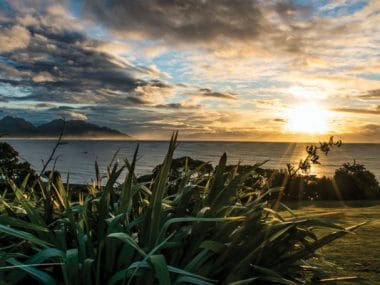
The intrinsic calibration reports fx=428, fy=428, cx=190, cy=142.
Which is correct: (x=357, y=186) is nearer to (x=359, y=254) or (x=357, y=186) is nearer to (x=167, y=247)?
(x=359, y=254)

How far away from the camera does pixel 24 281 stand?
210cm

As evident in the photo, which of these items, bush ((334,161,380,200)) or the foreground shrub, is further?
bush ((334,161,380,200))

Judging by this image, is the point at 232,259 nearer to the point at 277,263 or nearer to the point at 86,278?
the point at 277,263

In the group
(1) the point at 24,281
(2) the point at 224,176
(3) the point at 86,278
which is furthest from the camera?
(2) the point at 224,176

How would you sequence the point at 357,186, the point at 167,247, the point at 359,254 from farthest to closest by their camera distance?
1. the point at 357,186
2. the point at 359,254
3. the point at 167,247

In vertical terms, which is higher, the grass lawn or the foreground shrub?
the foreground shrub

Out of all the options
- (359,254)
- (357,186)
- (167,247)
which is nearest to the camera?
(167,247)

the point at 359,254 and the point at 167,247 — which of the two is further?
the point at 359,254

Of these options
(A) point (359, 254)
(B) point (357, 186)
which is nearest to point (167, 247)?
(A) point (359, 254)

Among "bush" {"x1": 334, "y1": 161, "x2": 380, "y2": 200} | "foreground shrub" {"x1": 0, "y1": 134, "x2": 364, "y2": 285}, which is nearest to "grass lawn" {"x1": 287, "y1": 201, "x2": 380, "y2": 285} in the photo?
"foreground shrub" {"x1": 0, "y1": 134, "x2": 364, "y2": 285}

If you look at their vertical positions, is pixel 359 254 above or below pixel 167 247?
below

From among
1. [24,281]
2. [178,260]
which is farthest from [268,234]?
[24,281]

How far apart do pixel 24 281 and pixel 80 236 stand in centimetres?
34

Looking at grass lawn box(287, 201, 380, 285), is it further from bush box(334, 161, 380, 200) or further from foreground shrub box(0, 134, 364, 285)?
bush box(334, 161, 380, 200)
